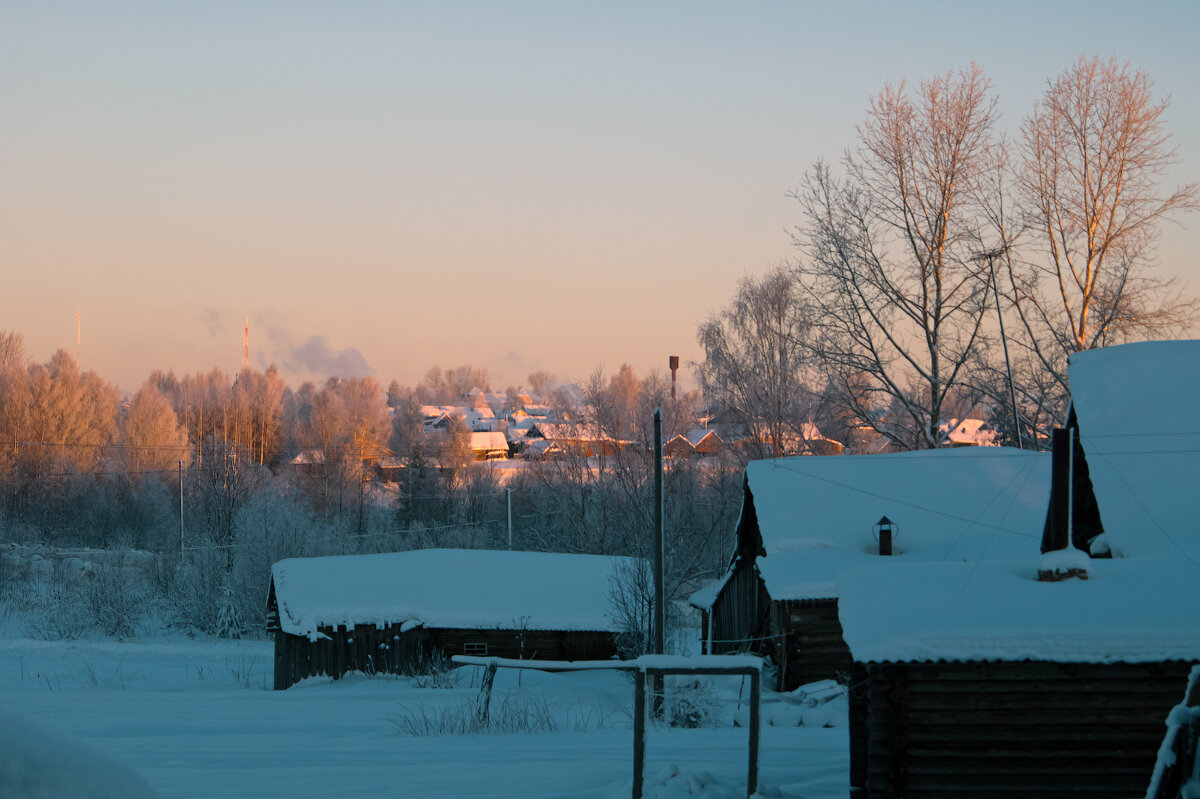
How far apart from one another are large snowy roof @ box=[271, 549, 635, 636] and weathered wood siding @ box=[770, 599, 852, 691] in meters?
8.13

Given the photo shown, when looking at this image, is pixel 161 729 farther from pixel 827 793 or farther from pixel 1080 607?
pixel 1080 607

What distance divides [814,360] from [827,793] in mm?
24710

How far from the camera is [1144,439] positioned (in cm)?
1318

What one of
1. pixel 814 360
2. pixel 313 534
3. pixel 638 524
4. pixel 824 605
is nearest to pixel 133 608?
pixel 313 534

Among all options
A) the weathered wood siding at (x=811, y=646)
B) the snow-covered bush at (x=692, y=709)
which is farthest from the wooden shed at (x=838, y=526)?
the snow-covered bush at (x=692, y=709)

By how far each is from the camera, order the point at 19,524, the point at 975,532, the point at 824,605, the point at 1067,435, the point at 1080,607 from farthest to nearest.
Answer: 1. the point at 19,524
2. the point at 975,532
3. the point at 824,605
4. the point at 1067,435
5. the point at 1080,607

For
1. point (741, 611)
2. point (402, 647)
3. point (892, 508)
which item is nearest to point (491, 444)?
point (402, 647)

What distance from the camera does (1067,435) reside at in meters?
11.5

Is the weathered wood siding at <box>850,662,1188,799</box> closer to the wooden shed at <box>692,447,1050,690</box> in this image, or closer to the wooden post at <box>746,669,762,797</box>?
the wooden post at <box>746,669,762,797</box>

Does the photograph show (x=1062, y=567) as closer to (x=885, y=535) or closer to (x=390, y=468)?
(x=885, y=535)

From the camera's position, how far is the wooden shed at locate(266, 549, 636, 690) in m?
24.3

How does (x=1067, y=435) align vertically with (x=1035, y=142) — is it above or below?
below

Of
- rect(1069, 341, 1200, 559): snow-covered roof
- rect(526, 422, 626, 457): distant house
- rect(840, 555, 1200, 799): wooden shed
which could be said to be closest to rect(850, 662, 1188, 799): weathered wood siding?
rect(840, 555, 1200, 799): wooden shed

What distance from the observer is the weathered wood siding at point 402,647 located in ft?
79.4
